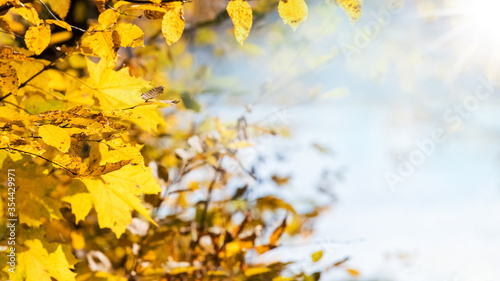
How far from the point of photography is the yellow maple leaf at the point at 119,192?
1044 mm

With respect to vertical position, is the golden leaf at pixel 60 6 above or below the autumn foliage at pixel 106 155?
above

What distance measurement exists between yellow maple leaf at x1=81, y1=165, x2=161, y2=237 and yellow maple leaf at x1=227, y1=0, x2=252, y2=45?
0.48 meters

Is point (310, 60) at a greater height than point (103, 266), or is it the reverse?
point (310, 60)

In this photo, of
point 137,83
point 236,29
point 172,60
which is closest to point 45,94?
point 137,83

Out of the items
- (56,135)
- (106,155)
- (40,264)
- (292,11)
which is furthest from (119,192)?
(292,11)

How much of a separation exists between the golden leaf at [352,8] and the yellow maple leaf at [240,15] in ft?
0.62

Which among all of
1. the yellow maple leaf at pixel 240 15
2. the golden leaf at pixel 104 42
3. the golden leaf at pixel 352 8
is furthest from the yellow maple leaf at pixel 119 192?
the golden leaf at pixel 352 8

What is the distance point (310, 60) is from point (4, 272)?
1306 mm

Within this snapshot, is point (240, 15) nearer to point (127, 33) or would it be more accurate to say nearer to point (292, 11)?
point (292, 11)

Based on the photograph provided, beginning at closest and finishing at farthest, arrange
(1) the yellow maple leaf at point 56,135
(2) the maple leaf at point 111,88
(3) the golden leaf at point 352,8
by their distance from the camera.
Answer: (1) the yellow maple leaf at point 56,135 < (3) the golden leaf at point 352,8 < (2) the maple leaf at point 111,88

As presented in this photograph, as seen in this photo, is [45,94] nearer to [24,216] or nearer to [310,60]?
[24,216]

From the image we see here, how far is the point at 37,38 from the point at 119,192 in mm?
478

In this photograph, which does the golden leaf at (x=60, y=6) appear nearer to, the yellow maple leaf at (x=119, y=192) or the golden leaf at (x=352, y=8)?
the yellow maple leaf at (x=119, y=192)

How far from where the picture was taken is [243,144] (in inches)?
52.2
